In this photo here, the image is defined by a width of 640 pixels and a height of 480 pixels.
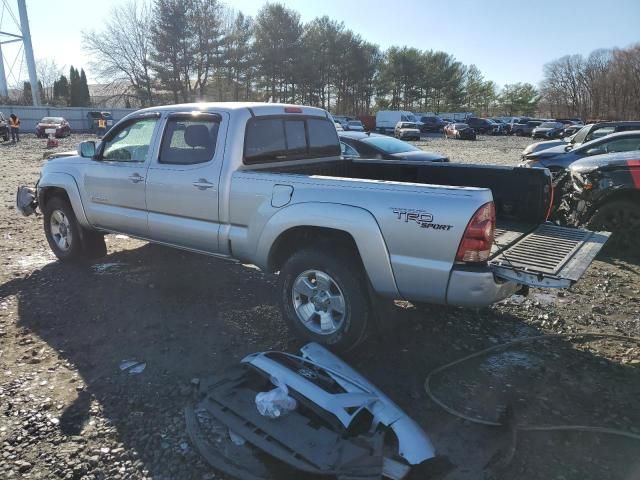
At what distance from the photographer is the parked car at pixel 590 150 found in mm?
9773

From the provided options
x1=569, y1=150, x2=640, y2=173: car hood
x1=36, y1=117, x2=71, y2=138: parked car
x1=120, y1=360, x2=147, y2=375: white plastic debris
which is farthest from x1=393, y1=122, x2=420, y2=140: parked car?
x1=120, y1=360, x2=147, y2=375: white plastic debris

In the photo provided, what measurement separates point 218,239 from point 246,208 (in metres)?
0.46

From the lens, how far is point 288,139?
4.97m

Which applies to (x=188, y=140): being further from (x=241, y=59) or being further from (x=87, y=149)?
(x=241, y=59)

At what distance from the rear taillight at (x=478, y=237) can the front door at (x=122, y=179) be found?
10.8 ft

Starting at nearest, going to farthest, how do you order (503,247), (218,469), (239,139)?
(218,469)
(503,247)
(239,139)

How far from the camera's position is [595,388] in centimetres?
342

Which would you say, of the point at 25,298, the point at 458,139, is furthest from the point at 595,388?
the point at 458,139

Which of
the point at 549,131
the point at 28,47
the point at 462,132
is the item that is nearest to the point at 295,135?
the point at 462,132

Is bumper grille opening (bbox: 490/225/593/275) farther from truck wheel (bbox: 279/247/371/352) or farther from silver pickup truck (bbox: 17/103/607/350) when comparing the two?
truck wheel (bbox: 279/247/371/352)

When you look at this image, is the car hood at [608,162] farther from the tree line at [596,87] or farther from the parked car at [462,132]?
the tree line at [596,87]

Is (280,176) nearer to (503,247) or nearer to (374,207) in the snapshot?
(374,207)

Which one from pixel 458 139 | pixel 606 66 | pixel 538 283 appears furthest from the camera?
pixel 606 66

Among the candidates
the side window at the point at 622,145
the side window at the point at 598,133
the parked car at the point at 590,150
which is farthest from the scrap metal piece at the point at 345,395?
the side window at the point at 598,133
